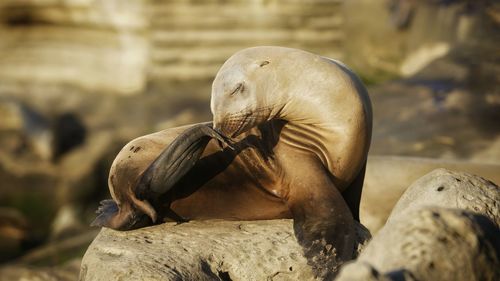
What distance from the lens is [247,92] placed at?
166 inches

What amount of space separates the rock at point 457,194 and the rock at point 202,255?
1.17ft

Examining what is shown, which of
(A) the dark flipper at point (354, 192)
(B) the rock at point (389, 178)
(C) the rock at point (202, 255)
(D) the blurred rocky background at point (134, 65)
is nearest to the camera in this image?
(C) the rock at point (202, 255)

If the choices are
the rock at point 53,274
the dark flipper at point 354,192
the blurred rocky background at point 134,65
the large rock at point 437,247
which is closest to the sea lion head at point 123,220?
the dark flipper at point 354,192

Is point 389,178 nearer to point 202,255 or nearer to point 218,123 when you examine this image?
point 218,123

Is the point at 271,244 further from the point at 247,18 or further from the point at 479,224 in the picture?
the point at 247,18

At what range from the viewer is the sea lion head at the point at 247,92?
419 cm

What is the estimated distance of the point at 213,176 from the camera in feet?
14.3

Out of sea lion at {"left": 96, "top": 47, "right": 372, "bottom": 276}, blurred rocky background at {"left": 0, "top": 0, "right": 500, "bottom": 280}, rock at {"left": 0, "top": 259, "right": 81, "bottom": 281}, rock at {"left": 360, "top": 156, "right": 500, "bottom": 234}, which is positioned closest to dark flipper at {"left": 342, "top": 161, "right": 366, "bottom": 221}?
sea lion at {"left": 96, "top": 47, "right": 372, "bottom": 276}

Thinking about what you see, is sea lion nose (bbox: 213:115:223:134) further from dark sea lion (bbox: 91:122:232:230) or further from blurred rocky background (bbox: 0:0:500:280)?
blurred rocky background (bbox: 0:0:500:280)

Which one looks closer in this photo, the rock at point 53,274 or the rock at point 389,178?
the rock at point 389,178

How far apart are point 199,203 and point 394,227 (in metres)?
1.57

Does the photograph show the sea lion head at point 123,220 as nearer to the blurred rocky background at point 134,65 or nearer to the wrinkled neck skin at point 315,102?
the wrinkled neck skin at point 315,102

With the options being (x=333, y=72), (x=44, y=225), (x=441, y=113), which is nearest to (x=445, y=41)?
(x=441, y=113)

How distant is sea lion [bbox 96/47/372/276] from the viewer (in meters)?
4.13
